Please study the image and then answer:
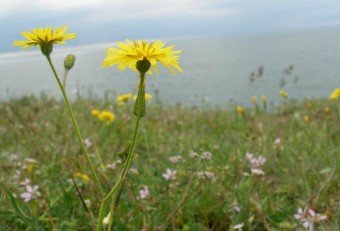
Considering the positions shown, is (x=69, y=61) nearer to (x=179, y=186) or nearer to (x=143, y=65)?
(x=143, y=65)

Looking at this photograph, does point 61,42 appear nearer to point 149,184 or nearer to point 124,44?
point 124,44

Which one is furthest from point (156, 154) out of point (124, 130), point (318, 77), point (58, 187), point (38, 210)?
point (318, 77)

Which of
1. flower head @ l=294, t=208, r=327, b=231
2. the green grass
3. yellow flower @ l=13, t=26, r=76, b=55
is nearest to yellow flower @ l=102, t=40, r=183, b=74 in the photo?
yellow flower @ l=13, t=26, r=76, b=55

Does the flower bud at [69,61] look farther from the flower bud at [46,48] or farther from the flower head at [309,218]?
the flower head at [309,218]

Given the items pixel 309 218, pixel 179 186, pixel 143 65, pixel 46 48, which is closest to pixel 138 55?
pixel 143 65

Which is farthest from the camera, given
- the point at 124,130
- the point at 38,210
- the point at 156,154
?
the point at 124,130

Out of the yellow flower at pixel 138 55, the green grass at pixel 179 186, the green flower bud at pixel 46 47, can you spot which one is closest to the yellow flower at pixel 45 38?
the green flower bud at pixel 46 47
